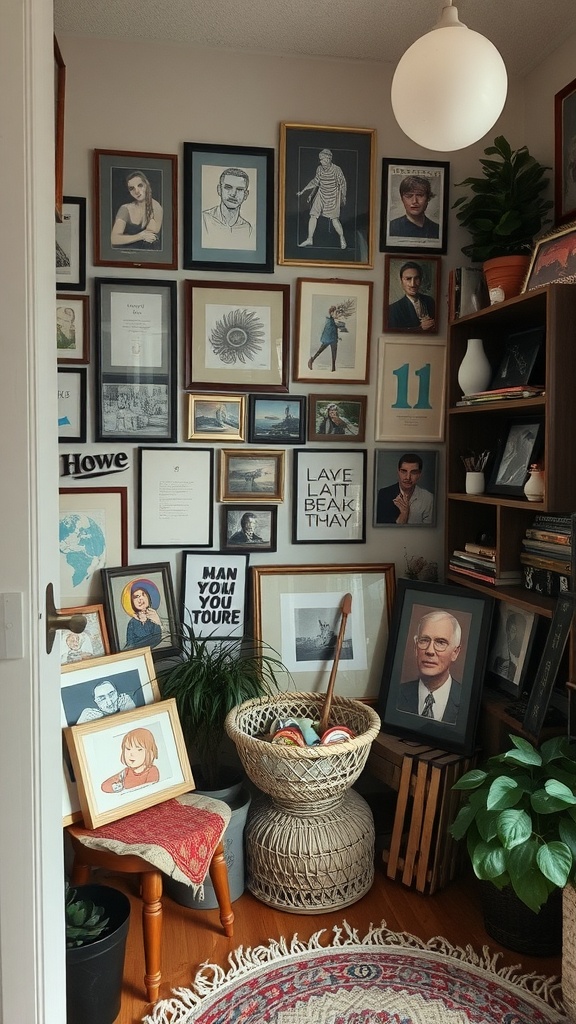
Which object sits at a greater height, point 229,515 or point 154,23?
point 154,23

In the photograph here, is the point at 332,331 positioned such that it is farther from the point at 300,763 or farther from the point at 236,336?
the point at 300,763

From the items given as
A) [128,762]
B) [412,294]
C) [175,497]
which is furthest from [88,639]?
[412,294]

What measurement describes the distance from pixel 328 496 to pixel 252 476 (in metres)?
0.28

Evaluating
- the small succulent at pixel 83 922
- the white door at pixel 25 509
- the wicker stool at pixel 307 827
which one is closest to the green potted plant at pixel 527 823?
the wicker stool at pixel 307 827

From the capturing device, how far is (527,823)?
180 centimetres

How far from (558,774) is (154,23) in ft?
8.13

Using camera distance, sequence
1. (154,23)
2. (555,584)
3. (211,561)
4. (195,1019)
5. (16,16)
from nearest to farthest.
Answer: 1. (16,16)
2. (195,1019)
3. (555,584)
4. (154,23)
5. (211,561)

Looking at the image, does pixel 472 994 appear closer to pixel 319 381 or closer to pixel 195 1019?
pixel 195 1019

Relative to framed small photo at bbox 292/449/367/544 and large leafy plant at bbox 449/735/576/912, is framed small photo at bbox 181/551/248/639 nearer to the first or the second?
framed small photo at bbox 292/449/367/544

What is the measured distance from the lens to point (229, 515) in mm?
2615

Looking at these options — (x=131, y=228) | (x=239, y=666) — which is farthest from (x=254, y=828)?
(x=131, y=228)

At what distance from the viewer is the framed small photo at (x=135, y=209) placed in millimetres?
2467

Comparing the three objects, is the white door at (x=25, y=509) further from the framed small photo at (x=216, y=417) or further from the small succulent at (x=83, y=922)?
the framed small photo at (x=216, y=417)

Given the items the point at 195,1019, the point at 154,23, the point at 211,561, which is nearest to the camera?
the point at 195,1019
